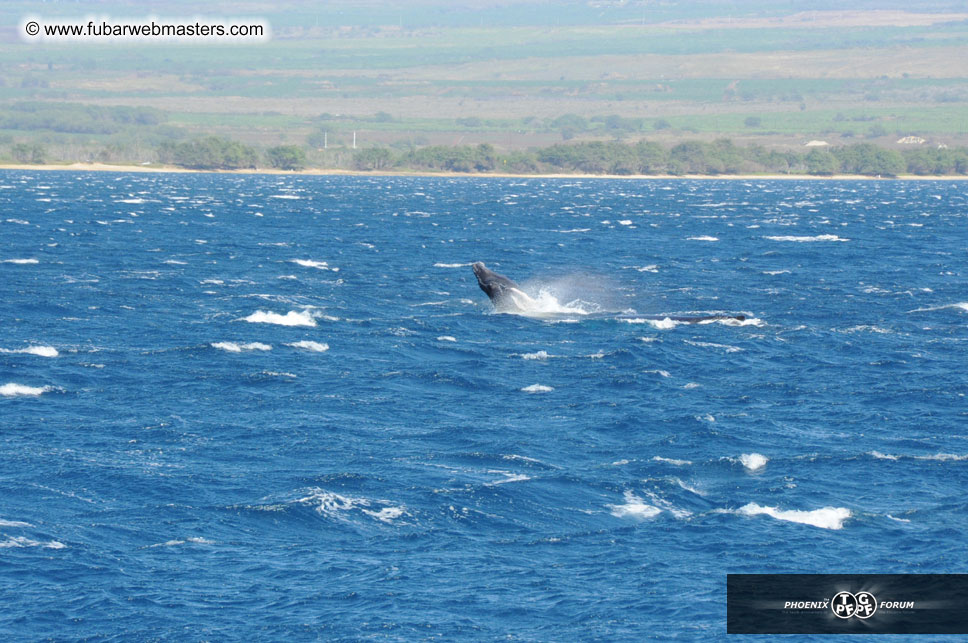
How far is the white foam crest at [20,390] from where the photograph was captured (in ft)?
124

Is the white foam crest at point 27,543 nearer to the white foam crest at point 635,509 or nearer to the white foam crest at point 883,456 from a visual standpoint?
the white foam crest at point 635,509

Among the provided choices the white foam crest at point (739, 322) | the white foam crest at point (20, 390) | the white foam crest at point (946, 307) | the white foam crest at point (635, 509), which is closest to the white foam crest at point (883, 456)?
the white foam crest at point (635, 509)

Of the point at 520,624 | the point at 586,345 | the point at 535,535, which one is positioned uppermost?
the point at 586,345

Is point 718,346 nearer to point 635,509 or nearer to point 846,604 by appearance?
point 635,509

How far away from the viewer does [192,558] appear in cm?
2517

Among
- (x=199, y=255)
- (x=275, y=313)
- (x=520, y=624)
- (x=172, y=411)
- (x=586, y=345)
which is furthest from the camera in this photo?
(x=199, y=255)

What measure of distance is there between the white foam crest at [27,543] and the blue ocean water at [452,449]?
48mm

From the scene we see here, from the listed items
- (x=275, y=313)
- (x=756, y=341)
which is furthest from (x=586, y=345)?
(x=275, y=313)

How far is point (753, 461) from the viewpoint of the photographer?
3212cm

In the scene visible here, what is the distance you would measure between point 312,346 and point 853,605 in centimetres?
2724

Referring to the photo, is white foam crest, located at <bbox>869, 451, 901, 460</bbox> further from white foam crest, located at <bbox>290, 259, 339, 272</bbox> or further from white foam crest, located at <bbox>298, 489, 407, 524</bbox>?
white foam crest, located at <bbox>290, 259, 339, 272</bbox>

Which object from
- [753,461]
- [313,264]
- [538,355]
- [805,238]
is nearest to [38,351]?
[538,355]

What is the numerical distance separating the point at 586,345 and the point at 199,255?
129 ft

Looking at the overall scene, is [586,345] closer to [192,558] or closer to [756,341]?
[756,341]
